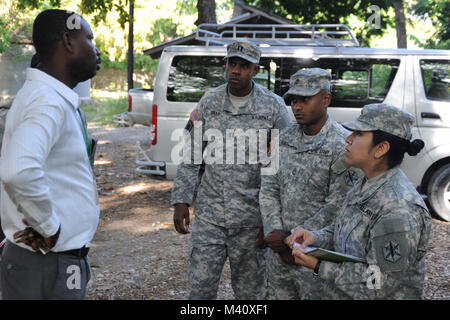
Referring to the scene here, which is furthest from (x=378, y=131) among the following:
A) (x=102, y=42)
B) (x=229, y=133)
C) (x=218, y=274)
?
(x=102, y=42)

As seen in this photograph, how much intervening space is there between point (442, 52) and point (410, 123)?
513 cm

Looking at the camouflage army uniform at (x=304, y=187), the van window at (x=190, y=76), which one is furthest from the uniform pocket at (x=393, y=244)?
the van window at (x=190, y=76)

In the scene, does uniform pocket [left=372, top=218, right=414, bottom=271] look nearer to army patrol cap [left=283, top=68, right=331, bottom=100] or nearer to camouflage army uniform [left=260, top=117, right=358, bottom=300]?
camouflage army uniform [left=260, top=117, right=358, bottom=300]

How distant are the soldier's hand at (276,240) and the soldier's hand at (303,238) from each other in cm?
29

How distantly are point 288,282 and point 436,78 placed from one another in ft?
16.0

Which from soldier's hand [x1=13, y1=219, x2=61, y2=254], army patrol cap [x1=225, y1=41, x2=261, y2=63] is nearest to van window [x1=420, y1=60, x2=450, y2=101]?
army patrol cap [x1=225, y1=41, x2=261, y2=63]

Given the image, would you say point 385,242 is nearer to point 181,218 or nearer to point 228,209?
point 228,209

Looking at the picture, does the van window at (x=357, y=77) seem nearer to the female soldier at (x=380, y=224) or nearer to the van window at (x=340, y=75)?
the van window at (x=340, y=75)

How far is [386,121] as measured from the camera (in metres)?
2.09

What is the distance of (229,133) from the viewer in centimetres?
325

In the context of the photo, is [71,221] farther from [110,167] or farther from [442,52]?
[110,167]

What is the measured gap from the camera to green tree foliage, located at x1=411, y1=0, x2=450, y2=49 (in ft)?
51.8
